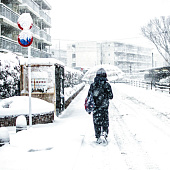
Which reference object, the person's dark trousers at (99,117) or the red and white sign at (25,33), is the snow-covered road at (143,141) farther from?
the red and white sign at (25,33)

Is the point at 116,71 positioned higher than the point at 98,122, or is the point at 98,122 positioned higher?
the point at 116,71

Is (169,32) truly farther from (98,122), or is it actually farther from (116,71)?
(98,122)

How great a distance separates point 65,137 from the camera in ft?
22.3

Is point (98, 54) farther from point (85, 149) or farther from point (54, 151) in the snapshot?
point (54, 151)

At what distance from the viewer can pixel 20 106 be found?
838 centimetres

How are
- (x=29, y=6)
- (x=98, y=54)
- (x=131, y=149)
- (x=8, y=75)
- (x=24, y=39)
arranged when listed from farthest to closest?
(x=98, y=54) < (x=29, y=6) < (x=8, y=75) < (x=24, y=39) < (x=131, y=149)

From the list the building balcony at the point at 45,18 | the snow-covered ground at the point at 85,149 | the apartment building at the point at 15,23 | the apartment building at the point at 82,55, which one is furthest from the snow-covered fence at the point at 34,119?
the apartment building at the point at 82,55

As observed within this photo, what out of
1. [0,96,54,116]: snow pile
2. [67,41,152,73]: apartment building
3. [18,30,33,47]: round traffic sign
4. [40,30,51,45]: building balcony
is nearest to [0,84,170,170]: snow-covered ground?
[0,96,54,116]: snow pile

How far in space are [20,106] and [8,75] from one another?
2277 mm

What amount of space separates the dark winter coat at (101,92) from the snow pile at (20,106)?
308cm

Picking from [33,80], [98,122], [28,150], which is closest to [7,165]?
[28,150]

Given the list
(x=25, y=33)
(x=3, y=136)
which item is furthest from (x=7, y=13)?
(x=3, y=136)

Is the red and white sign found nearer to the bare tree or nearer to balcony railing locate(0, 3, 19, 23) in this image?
balcony railing locate(0, 3, 19, 23)

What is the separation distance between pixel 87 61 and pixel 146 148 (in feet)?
250
